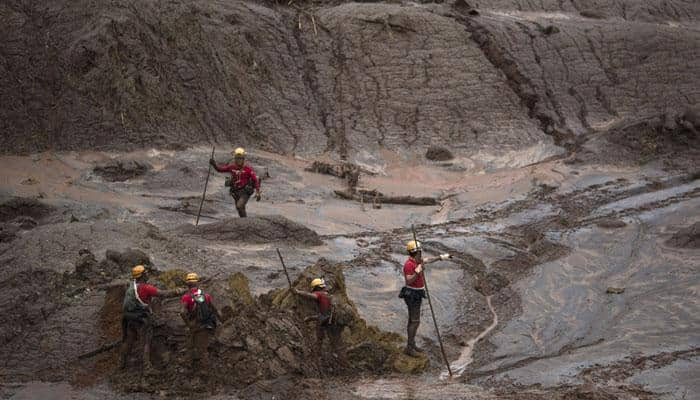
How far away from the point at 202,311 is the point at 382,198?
9520 mm

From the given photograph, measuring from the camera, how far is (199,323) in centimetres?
951

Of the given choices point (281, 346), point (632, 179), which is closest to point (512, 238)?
point (632, 179)

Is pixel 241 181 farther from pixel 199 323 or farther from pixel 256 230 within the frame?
pixel 199 323

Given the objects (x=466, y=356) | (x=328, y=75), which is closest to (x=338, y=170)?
(x=328, y=75)

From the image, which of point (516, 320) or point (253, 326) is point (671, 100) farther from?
point (253, 326)

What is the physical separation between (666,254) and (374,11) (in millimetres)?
14258

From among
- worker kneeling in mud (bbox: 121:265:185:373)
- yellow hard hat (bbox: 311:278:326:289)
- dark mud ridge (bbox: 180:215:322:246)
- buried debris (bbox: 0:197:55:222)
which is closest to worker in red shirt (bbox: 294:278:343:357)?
yellow hard hat (bbox: 311:278:326:289)

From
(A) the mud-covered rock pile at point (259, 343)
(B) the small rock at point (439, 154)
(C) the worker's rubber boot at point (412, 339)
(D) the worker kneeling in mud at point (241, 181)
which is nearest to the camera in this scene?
(A) the mud-covered rock pile at point (259, 343)

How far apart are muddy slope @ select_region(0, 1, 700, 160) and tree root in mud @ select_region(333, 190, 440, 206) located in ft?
10.4

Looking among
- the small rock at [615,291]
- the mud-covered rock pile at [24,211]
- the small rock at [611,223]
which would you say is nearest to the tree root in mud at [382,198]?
the small rock at [611,223]

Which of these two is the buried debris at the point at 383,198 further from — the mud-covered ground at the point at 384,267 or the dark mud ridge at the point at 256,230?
the dark mud ridge at the point at 256,230

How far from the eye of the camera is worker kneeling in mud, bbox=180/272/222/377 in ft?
31.1

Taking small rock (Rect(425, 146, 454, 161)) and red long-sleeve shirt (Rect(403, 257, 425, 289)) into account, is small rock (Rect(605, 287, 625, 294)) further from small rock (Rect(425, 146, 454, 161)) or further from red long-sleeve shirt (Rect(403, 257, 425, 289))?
small rock (Rect(425, 146, 454, 161))

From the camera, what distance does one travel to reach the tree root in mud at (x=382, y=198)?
18.6 m
